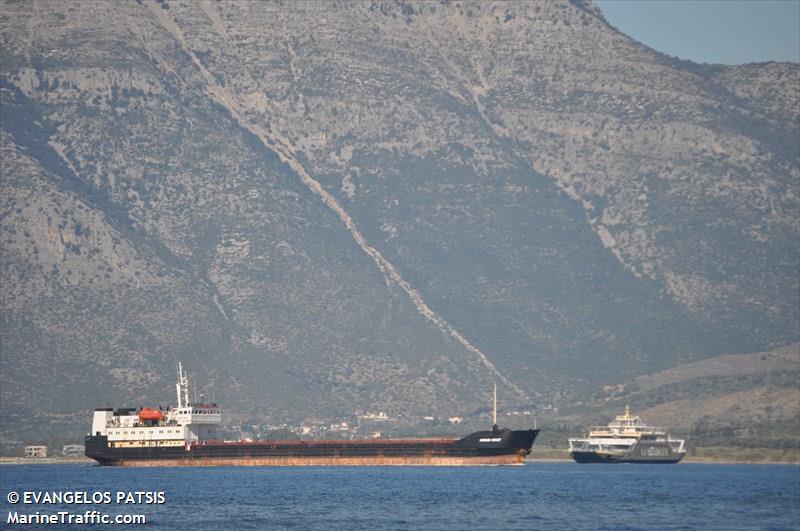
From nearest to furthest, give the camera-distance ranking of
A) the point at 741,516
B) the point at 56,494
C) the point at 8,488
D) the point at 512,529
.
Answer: the point at 512,529, the point at 741,516, the point at 56,494, the point at 8,488

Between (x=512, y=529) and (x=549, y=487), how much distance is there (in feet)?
154

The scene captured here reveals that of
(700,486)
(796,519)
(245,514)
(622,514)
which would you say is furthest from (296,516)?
(700,486)

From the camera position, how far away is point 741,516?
14062 centimetres

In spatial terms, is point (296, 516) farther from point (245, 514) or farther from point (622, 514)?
point (622, 514)

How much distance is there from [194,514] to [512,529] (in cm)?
2639

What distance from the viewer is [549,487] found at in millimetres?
178625

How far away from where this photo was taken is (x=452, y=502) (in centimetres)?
15550

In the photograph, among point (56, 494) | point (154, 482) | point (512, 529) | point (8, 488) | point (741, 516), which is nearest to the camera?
point (512, 529)

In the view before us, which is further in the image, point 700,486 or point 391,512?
point 700,486

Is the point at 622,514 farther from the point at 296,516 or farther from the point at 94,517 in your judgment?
the point at 94,517

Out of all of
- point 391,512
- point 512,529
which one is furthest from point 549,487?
point 512,529

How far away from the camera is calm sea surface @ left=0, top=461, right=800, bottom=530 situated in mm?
137125

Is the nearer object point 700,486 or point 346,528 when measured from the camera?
point 346,528

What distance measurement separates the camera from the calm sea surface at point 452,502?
137 meters
